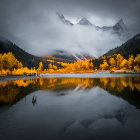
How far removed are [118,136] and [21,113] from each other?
41.1 feet

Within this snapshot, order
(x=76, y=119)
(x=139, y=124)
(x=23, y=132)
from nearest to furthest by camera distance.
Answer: (x=23, y=132), (x=139, y=124), (x=76, y=119)

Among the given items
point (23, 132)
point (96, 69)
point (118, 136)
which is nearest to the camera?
point (118, 136)

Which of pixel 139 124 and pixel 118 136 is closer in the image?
pixel 118 136

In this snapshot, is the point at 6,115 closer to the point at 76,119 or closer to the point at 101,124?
the point at 76,119

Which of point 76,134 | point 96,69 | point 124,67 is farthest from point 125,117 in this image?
point 96,69

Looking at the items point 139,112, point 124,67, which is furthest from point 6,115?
point 124,67

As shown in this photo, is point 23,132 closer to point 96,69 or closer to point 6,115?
point 6,115

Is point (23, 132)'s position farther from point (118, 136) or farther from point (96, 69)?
point (96, 69)

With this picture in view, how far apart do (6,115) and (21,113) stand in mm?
1838

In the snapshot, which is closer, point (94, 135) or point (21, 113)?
point (94, 135)

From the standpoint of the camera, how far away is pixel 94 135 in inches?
418

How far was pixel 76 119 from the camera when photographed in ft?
46.8

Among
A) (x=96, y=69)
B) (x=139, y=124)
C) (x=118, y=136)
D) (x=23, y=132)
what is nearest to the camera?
(x=118, y=136)

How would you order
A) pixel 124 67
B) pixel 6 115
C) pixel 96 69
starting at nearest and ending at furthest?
pixel 6 115 < pixel 124 67 < pixel 96 69
